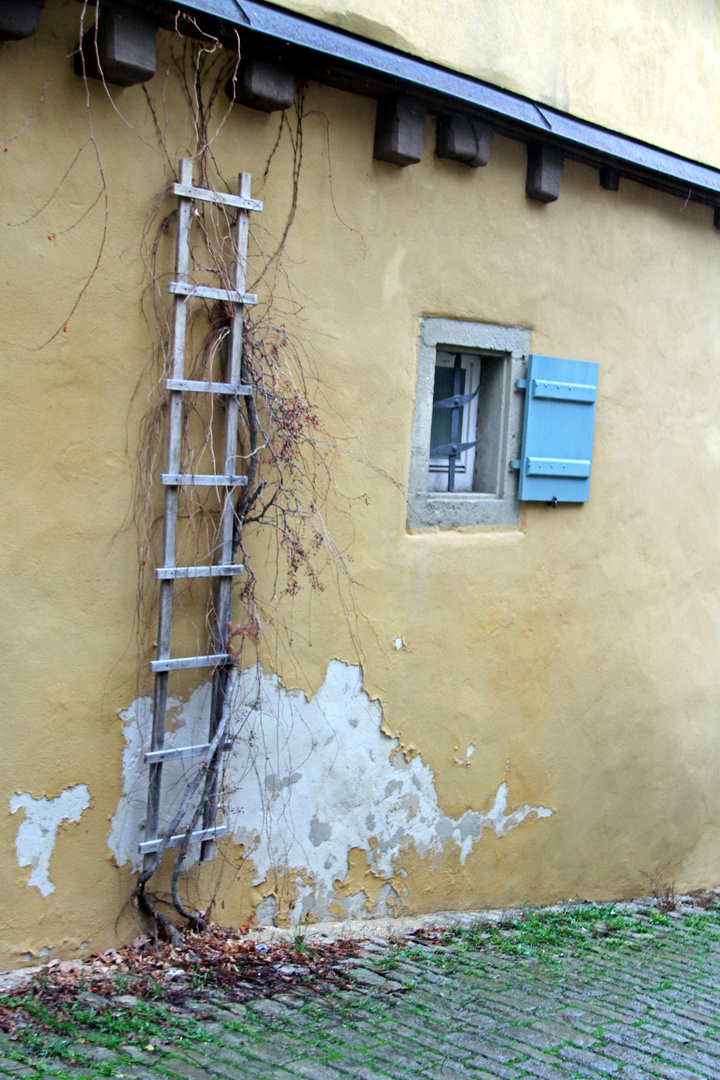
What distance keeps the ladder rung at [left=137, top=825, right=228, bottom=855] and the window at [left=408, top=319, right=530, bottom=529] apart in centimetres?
172

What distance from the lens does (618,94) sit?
5641mm

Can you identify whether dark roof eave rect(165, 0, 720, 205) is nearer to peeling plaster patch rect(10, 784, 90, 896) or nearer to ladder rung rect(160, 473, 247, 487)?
ladder rung rect(160, 473, 247, 487)

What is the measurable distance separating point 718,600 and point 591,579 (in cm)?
127

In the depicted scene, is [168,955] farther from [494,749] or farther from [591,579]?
[591,579]

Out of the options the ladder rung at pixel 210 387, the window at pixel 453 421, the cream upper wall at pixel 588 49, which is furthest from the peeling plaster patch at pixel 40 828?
the cream upper wall at pixel 588 49

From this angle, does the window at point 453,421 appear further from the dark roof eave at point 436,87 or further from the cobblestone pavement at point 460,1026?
the cobblestone pavement at point 460,1026

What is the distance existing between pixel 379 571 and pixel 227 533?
902 millimetres

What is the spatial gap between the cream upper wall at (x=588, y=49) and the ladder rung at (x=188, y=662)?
259cm

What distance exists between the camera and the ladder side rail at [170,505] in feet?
12.4

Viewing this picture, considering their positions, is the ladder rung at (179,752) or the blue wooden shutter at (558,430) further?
the blue wooden shutter at (558,430)

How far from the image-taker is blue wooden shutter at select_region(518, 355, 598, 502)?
206 inches

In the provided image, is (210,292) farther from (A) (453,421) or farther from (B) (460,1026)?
(B) (460,1026)

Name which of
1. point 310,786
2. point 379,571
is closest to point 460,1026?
point 310,786

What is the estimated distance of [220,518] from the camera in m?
4.02
